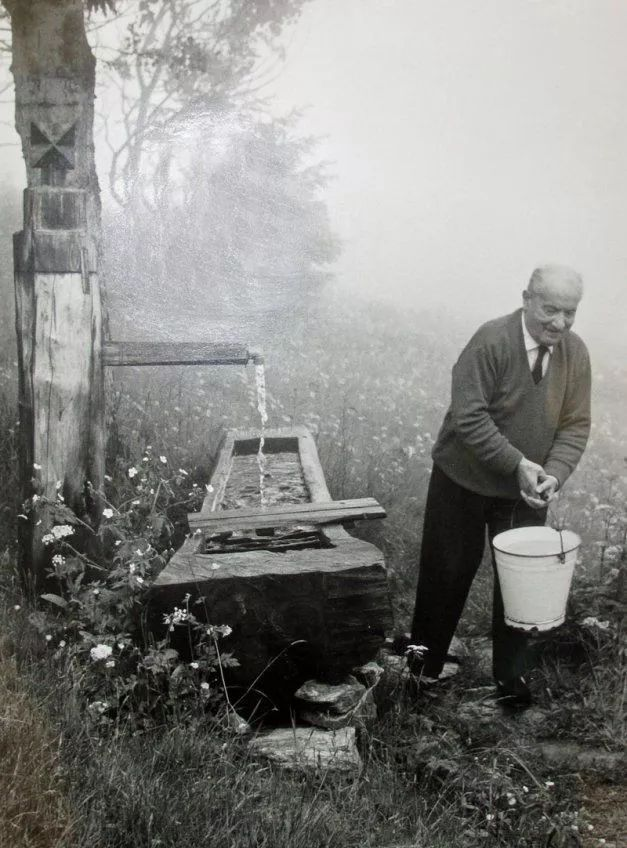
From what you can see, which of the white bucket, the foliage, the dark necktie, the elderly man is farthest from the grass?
the dark necktie

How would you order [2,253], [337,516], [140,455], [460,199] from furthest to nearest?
[2,253], [460,199], [140,455], [337,516]

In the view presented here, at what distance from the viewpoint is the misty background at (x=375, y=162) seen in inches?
180

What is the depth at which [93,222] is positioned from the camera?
13.4 ft

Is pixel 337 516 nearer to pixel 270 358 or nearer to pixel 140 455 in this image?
pixel 140 455

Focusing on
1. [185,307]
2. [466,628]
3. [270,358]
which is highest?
[185,307]

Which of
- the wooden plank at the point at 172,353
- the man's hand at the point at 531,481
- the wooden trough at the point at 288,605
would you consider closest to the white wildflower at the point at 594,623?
the man's hand at the point at 531,481

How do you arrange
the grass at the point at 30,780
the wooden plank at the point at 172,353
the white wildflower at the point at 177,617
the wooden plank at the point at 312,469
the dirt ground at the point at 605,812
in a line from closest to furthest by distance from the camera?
the grass at the point at 30,780 → the dirt ground at the point at 605,812 → the white wildflower at the point at 177,617 → the wooden plank at the point at 172,353 → the wooden plank at the point at 312,469

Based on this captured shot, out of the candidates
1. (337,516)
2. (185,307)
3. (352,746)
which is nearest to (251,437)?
(185,307)

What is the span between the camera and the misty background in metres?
4.57

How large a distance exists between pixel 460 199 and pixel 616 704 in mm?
3692

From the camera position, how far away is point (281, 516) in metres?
3.82

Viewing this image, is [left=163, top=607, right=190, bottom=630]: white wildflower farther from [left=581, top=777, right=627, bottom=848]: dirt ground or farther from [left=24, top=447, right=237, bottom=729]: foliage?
[left=581, top=777, right=627, bottom=848]: dirt ground

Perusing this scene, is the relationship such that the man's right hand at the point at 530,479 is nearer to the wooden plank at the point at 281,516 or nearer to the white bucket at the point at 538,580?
the white bucket at the point at 538,580

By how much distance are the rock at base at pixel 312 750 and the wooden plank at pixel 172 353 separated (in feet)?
6.70
